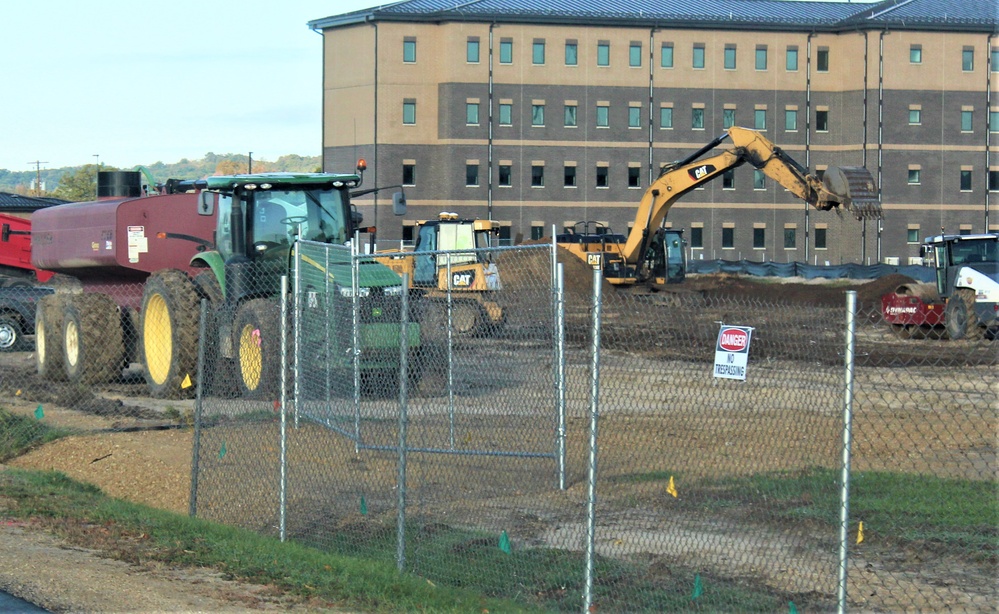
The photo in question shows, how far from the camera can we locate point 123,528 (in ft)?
30.1

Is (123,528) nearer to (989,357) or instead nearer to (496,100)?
A: (989,357)

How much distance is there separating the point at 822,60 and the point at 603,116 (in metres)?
13.1

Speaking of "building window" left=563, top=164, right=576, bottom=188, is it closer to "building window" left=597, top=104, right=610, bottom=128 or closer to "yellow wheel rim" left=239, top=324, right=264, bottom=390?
"building window" left=597, top=104, right=610, bottom=128

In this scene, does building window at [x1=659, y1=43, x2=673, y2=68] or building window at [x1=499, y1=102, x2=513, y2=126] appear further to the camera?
building window at [x1=659, y1=43, x2=673, y2=68]

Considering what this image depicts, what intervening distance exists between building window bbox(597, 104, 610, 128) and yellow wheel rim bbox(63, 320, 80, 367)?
170 feet

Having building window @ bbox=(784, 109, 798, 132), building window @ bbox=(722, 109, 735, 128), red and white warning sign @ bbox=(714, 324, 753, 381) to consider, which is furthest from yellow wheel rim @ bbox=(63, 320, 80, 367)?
building window @ bbox=(784, 109, 798, 132)

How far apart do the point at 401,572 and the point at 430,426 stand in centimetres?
238

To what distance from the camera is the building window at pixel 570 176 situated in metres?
69.5

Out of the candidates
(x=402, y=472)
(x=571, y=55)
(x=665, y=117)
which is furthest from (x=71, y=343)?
(x=665, y=117)

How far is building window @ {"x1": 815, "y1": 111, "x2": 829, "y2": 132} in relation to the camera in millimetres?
70375

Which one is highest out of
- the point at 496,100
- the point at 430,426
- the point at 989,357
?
the point at 496,100

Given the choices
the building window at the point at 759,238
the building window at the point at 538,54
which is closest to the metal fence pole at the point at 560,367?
the building window at the point at 538,54

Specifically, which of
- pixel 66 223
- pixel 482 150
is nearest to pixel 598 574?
pixel 66 223

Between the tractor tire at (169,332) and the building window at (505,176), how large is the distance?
5068cm
